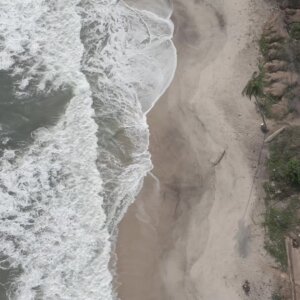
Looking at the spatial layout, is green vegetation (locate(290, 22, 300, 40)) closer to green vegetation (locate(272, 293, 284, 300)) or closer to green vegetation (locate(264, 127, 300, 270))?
green vegetation (locate(264, 127, 300, 270))

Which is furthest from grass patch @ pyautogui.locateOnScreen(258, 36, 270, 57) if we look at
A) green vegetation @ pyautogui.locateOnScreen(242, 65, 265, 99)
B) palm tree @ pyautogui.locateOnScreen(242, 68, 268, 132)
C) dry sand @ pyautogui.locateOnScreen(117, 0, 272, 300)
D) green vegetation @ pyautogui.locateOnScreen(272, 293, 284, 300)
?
green vegetation @ pyautogui.locateOnScreen(272, 293, 284, 300)

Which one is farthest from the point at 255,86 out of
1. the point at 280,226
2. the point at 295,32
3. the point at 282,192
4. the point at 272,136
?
the point at 280,226

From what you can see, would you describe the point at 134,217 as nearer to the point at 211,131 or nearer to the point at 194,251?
the point at 194,251

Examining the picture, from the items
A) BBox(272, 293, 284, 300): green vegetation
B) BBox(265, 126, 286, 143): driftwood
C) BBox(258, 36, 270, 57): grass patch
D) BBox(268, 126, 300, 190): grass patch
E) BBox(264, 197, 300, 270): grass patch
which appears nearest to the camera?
BBox(272, 293, 284, 300): green vegetation

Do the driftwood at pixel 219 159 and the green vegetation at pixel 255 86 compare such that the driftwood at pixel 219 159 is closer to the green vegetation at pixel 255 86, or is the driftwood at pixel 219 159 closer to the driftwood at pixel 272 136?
the driftwood at pixel 272 136

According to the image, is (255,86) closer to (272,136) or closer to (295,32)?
(272,136)

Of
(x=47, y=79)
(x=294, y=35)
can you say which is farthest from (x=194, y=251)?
(x=294, y=35)
